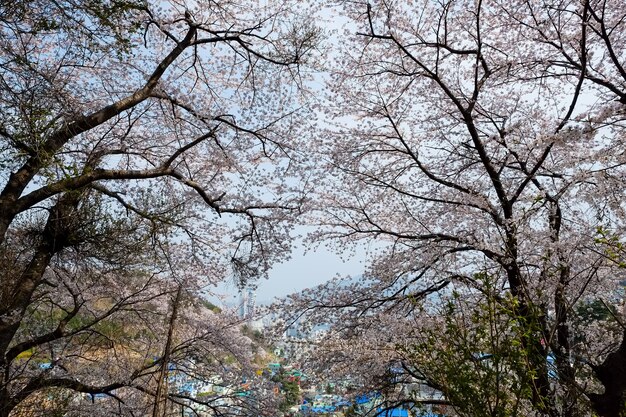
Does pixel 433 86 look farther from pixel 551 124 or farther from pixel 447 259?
pixel 447 259

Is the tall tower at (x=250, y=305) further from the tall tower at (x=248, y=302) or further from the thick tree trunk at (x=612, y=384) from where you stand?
the thick tree trunk at (x=612, y=384)

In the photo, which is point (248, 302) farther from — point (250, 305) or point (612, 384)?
point (612, 384)

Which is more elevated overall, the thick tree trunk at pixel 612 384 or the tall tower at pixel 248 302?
the tall tower at pixel 248 302

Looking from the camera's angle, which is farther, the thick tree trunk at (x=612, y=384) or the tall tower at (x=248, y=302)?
the tall tower at (x=248, y=302)

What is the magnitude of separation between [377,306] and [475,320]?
335cm

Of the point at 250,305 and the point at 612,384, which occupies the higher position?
the point at 250,305

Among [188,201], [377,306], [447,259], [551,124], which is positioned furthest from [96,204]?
[551,124]

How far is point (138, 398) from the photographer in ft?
24.3

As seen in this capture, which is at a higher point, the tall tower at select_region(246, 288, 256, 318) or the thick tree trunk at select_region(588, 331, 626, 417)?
the tall tower at select_region(246, 288, 256, 318)

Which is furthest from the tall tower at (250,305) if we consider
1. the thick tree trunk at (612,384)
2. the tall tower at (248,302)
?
the thick tree trunk at (612,384)

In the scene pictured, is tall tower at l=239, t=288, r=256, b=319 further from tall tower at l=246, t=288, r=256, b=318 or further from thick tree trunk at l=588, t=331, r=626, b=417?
thick tree trunk at l=588, t=331, r=626, b=417

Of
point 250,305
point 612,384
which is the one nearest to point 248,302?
point 250,305

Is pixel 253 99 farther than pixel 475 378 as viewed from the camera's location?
Yes

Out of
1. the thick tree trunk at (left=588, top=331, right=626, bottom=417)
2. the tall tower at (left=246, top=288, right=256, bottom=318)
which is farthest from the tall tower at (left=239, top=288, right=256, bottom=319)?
the thick tree trunk at (left=588, top=331, right=626, bottom=417)
